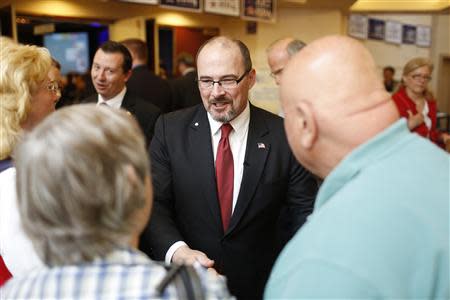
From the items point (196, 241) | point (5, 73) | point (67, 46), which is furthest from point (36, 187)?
point (67, 46)

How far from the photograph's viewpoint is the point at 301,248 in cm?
95

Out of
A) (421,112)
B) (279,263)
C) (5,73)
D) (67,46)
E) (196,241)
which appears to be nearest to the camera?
(279,263)

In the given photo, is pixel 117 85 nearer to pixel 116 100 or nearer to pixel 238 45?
pixel 116 100

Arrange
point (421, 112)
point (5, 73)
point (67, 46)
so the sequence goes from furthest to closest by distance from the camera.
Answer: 1. point (67, 46)
2. point (421, 112)
3. point (5, 73)

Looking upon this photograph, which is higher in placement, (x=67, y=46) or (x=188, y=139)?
(x=67, y=46)

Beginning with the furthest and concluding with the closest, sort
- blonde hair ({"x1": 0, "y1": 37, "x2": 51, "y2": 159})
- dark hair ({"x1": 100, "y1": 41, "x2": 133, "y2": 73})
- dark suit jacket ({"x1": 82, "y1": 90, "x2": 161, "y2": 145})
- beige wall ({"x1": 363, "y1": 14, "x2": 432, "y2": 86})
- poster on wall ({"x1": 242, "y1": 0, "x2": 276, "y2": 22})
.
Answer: beige wall ({"x1": 363, "y1": 14, "x2": 432, "y2": 86}) < poster on wall ({"x1": 242, "y1": 0, "x2": 276, "y2": 22}) < dark hair ({"x1": 100, "y1": 41, "x2": 133, "y2": 73}) < dark suit jacket ({"x1": 82, "y1": 90, "x2": 161, "y2": 145}) < blonde hair ({"x1": 0, "y1": 37, "x2": 51, "y2": 159})

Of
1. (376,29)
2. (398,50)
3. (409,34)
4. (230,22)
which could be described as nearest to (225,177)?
(230,22)

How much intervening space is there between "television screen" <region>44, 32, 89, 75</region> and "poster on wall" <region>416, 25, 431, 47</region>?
37.2ft

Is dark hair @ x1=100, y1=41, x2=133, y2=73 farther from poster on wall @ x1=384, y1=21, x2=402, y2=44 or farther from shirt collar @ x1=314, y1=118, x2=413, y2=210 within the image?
poster on wall @ x1=384, y1=21, x2=402, y2=44

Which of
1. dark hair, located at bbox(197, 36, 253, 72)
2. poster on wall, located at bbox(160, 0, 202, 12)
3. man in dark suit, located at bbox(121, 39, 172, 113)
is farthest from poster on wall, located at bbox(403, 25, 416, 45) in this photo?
dark hair, located at bbox(197, 36, 253, 72)

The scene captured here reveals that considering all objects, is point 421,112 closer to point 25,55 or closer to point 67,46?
point 25,55

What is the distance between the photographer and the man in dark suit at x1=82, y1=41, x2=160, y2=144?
364 cm

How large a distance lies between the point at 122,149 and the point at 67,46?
707 cm

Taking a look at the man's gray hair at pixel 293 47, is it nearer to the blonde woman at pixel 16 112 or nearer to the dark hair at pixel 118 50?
the dark hair at pixel 118 50
